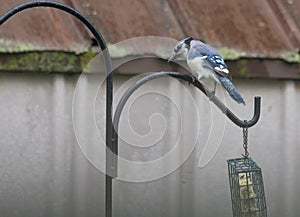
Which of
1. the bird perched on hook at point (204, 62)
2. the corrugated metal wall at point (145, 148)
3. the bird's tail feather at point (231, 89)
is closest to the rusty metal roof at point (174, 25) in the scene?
the corrugated metal wall at point (145, 148)

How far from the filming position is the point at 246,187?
6.19 feet

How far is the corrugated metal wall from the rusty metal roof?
106mm

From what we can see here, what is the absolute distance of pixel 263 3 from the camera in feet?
8.10

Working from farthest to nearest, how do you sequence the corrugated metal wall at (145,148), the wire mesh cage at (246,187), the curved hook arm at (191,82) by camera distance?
1. the corrugated metal wall at (145,148)
2. the wire mesh cage at (246,187)
3. the curved hook arm at (191,82)

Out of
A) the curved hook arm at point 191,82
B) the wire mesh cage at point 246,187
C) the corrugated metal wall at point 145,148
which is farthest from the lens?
the corrugated metal wall at point 145,148

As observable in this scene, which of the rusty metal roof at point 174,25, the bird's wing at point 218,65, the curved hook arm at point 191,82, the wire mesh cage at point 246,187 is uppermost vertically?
the rusty metal roof at point 174,25

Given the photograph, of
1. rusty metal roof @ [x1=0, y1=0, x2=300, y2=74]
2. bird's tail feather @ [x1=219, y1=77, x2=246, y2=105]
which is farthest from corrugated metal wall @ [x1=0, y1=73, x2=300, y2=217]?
bird's tail feather @ [x1=219, y1=77, x2=246, y2=105]

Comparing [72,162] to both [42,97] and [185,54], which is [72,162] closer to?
[42,97]

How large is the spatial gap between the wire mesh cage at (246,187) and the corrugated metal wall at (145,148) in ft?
1.21

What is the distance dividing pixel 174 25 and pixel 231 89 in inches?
26.6

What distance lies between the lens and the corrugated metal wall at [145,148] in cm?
220

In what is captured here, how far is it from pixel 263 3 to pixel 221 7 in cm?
16

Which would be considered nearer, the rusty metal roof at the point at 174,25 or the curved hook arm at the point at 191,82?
the curved hook arm at the point at 191,82

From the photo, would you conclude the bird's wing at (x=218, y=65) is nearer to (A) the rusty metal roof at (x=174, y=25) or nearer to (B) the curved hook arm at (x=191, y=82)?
(B) the curved hook arm at (x=191, y=82)
